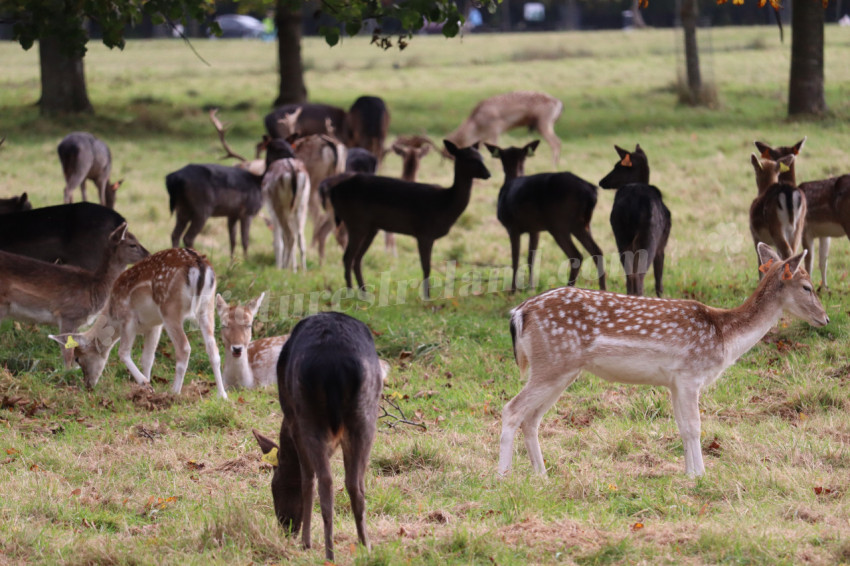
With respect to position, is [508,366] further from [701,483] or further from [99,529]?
[99,529]

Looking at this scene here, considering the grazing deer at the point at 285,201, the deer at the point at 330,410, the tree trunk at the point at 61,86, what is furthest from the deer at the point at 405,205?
the tree trunk at the point at 61,86

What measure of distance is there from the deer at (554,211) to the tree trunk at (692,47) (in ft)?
38.7

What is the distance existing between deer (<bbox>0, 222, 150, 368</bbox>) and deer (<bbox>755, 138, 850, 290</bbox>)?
5.97 m

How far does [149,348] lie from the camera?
8.23 m

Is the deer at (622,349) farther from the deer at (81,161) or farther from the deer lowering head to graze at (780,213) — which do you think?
the deer at (81,161)

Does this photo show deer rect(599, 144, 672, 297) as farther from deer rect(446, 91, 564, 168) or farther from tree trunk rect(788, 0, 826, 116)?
tree trunk rect(788, 0, 826, 116)

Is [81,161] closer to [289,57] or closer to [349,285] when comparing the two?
[349,285]

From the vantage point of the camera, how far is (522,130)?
20641mm

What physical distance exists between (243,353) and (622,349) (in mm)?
3301

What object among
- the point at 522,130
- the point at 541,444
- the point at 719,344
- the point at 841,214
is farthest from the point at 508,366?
the point at 522,130

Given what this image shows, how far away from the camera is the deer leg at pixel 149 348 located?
8.14m

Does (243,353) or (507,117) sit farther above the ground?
(507,117)

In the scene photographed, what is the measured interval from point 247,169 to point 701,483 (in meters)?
8.72

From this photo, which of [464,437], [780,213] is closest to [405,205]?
[780,213]
